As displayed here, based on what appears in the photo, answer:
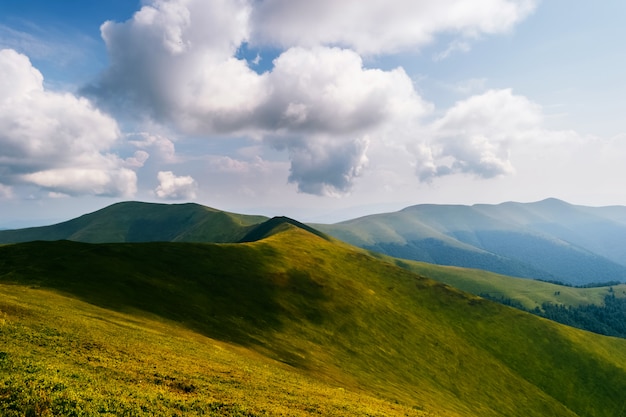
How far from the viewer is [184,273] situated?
104 meters

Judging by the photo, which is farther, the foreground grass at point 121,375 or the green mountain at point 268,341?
the green mountain at point 268,341

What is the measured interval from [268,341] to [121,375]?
170 feet

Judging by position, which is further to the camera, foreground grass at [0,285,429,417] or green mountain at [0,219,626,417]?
green mountain at [0,219,626,417]

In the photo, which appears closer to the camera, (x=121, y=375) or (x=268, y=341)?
(x=121, y=375)

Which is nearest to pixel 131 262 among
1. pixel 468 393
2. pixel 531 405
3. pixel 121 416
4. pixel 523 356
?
pixel 121 416

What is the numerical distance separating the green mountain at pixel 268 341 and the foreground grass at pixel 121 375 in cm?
17

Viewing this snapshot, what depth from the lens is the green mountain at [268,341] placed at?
30.3 metres

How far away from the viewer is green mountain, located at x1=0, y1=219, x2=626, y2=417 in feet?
99.6

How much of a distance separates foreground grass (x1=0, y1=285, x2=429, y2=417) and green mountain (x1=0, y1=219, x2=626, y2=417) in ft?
0.56

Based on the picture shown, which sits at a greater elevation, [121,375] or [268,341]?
[121,375]

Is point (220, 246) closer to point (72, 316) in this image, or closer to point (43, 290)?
point (43, 290)

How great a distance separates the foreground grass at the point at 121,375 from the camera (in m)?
23.7

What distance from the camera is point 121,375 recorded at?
3084cm

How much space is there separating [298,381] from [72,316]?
1213 inches
